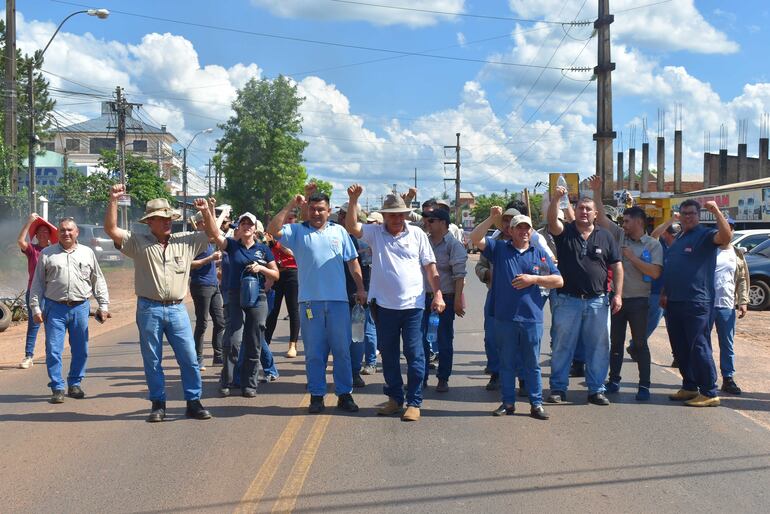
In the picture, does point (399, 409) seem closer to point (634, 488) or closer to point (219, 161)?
point (634, 488)

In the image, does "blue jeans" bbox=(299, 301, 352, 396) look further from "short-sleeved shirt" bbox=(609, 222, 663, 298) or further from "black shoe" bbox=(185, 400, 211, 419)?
"short-sleeved shirt" bbox=(609, 222, 663, 298)

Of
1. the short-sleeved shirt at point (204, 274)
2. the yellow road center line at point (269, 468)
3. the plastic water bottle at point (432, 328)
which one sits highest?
the short-sleeved shirt at point (204, 274)

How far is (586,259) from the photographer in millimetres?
7781

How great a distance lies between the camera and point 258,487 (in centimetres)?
530

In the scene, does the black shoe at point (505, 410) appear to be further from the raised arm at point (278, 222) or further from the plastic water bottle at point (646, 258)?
the raised arm at point (278, 222)

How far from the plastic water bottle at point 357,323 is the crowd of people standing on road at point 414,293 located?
0.05 feet

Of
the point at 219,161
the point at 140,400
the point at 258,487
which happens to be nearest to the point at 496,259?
the point at 258,487

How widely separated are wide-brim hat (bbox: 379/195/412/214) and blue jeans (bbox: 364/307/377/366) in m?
2.43

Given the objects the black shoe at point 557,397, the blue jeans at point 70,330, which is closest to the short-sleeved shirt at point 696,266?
the black shoe at point 557,397

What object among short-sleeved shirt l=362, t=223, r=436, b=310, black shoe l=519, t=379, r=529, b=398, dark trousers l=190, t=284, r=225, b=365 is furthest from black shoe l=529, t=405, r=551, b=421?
dark trousers l=190, t=284, r=225, b=365

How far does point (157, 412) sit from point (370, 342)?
3061 millimetres

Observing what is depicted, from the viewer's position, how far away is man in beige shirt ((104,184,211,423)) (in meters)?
7.09

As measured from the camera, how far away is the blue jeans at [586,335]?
784cm

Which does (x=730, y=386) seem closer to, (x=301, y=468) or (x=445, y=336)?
(x=445, y=336)
